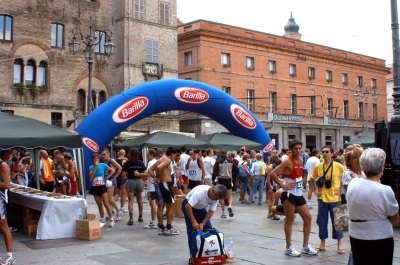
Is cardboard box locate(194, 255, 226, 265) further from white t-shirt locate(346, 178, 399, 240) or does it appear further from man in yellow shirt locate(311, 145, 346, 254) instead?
white t-shirt locate(346, 178, 399, 240)

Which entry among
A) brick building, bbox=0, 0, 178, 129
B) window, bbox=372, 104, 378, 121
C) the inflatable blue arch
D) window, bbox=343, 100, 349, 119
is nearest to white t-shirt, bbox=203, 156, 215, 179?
the inflatable blue arch

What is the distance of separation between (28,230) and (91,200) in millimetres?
7003

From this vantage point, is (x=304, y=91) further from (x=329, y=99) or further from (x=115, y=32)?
(x=115, y=32)

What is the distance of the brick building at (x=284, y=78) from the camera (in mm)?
36125

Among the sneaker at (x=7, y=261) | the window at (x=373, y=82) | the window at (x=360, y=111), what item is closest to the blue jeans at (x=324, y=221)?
the sneaker at (x=7, y=261)

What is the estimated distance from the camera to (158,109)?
1689 cm

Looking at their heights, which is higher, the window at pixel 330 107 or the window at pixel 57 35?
the window at pixel 57 35

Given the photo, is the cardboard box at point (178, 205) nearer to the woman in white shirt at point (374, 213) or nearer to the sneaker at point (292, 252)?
the sneaker at point (292, 252)

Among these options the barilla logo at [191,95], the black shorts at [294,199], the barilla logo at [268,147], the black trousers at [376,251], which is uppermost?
the barilla logo at [191,95]

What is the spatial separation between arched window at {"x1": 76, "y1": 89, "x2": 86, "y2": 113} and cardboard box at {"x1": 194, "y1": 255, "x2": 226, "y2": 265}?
24.5m

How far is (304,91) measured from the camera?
42812mm

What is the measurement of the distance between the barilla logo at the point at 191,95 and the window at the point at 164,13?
17289 mm

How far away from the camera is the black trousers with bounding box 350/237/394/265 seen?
4250 millimetres

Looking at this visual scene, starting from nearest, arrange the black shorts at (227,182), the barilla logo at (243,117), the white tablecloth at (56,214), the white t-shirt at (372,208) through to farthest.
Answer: the white t-shirt at (372,208), the white tablecloth at (56,214), the black shorts at (227,182), the barilla logo at (243,117)
